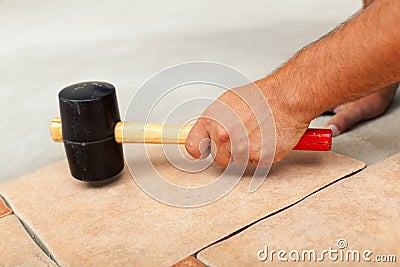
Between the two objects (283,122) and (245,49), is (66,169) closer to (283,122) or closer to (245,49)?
(283,122)

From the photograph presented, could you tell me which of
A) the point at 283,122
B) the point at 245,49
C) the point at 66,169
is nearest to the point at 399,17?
the point at 283,122

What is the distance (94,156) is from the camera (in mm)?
1513

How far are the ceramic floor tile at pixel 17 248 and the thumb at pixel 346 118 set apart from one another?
1014 mm

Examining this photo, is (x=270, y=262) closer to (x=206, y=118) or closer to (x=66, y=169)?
(x=206, y=118)

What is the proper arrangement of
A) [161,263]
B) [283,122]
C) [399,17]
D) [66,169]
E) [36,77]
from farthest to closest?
[36,77], [66,169], [283,122], [161,263], [399,17]

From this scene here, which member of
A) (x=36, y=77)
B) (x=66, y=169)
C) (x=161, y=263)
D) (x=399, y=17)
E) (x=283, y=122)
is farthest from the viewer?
(x=36, y=77)

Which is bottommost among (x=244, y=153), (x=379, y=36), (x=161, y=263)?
(x=161, y=263)

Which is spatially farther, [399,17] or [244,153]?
[244,153]

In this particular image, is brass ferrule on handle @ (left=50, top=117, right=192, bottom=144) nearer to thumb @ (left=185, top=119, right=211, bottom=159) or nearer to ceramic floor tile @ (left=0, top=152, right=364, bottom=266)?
thumb @ (left=185, top=119, right=211, bottom=159)

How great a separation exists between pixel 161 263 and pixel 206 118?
0.42 m

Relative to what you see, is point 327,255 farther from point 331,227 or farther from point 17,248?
point 17,248

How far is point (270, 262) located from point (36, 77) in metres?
1.85

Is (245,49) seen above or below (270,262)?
above

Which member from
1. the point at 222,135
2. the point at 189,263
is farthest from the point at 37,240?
the point at 222,135
